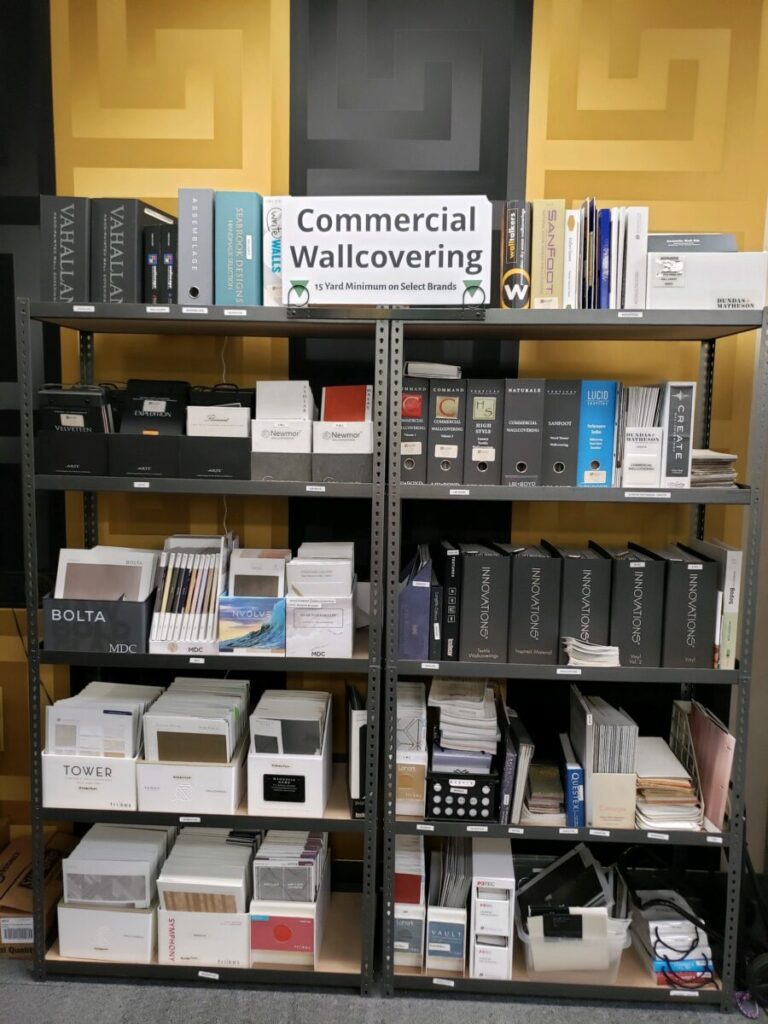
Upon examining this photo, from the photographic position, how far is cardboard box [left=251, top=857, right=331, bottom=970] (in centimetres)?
223

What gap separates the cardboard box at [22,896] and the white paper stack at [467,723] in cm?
134

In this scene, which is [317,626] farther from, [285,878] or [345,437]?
[285,878]

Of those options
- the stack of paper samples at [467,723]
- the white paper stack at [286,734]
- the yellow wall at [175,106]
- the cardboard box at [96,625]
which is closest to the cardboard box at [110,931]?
the white paper stack at [286,734]

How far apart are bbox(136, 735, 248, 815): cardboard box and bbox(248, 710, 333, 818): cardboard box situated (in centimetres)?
7

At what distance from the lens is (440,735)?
228 cm

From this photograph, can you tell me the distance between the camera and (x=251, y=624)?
2.20m

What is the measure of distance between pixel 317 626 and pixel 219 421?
0.66 m

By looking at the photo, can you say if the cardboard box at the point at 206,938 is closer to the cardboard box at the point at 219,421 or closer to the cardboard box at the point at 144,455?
the cardboard box at the point at 144,455

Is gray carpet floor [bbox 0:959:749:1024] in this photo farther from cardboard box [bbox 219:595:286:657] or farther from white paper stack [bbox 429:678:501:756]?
cardboard box [bbox 219:595:286:657]

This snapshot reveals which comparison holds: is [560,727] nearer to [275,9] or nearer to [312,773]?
[312,773]

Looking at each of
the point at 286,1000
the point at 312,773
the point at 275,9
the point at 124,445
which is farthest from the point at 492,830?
the point at 275,9

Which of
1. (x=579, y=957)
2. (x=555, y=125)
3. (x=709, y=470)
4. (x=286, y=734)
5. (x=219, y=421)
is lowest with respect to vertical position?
(x=579, y=957)

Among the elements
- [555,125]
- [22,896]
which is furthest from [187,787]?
[555,125]

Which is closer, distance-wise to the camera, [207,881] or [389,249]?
[389,249]
